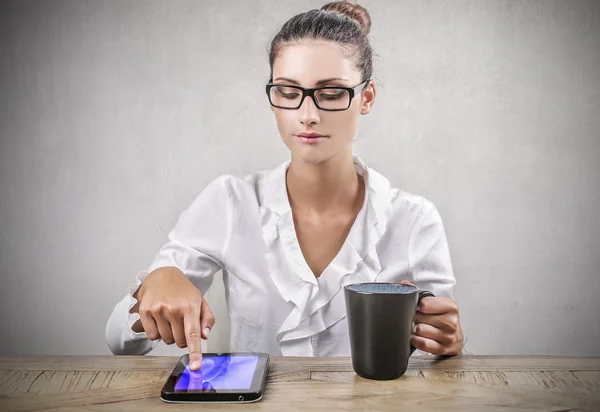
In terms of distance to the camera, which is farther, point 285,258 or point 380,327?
point 285,258

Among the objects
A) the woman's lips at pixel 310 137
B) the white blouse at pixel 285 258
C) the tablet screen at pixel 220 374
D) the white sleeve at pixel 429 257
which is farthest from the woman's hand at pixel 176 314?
the white sleeve at pixel 429 257

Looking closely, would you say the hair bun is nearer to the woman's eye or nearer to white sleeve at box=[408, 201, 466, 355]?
the woman's eye

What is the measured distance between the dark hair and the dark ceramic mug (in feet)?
2.15

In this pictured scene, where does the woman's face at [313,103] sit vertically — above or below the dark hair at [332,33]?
below

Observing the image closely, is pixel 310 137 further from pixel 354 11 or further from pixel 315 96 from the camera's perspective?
pixel 354 11

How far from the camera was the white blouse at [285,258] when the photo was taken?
1228mm

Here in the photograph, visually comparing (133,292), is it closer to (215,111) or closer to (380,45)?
(215,111)

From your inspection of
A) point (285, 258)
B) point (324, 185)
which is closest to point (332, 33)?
point (324, 185)

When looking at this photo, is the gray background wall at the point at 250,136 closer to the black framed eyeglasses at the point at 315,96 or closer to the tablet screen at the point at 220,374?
the black framed eyeglasses at the point at 315,96

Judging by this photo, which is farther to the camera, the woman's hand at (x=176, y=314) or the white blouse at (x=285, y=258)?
the white blouse at (x=285, y=258)

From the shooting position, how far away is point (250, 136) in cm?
154

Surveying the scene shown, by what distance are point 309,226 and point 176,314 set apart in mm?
526

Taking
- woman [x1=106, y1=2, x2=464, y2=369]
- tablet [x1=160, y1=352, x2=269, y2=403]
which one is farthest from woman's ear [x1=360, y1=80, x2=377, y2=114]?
tablet [x1=160, y1=352, x2=269, y2=403]

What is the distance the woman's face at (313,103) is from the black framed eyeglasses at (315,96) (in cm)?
1
